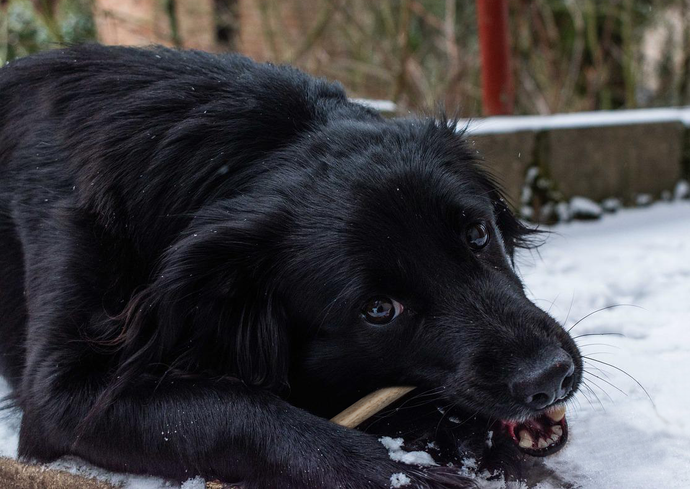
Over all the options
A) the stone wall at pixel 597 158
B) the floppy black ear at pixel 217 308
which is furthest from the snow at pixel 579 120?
the floppy black ear at pixel 217 308

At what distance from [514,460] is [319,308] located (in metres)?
0.59

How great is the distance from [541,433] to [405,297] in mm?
466

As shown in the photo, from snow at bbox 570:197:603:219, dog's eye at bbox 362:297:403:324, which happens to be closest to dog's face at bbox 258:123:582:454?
A: dog's eye at bbox 362:297:403:324

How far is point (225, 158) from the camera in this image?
207cm

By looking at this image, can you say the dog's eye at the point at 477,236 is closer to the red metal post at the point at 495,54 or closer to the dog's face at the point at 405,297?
the dog's face at the point at 405,297

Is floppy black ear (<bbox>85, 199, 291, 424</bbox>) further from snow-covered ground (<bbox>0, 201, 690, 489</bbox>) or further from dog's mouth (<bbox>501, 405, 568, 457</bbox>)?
dog's mouth (<bbox>501, 405, 568, 457</bbox>)

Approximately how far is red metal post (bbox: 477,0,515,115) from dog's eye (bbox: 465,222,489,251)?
308 centimetres

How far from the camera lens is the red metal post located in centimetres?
481

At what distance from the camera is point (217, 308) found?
6.40 feet

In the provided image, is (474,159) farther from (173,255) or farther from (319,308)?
(173,255)

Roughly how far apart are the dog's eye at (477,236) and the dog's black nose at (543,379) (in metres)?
0.40

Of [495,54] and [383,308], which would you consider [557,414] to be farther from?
[495,54]

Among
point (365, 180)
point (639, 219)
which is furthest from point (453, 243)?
point (639, 219)

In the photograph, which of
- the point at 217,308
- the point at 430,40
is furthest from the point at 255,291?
the point at 430,40
